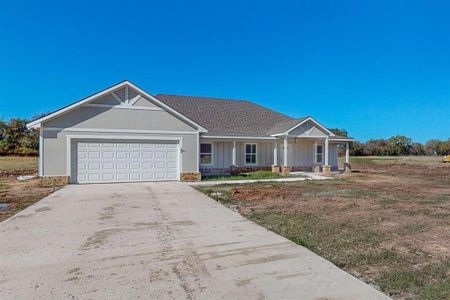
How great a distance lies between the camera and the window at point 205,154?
19.2m

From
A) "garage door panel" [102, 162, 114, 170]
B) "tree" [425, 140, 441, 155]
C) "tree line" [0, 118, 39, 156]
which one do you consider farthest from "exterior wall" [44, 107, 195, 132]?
"tree" [425, 140, 441, 155]

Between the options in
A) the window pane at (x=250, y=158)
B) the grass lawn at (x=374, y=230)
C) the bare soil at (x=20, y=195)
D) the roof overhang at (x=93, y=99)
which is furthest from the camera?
the window pane at (x=250, y=158)

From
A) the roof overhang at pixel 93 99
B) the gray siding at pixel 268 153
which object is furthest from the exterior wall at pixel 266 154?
the roof overhang at pixel 93 99

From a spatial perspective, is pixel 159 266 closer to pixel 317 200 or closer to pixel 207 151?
pixel 317 200

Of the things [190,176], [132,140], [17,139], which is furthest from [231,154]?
[17,139]

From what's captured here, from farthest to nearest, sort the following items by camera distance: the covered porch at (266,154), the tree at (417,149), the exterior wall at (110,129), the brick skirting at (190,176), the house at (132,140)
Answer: the tree at (417,149) → the covered porch at (266,154) → the brick skirting at (190,176) → the house at (132,140) → the exterior wall at (110,129)

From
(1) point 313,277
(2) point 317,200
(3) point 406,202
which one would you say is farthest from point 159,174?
(1) point 313,277

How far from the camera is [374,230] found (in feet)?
20.5

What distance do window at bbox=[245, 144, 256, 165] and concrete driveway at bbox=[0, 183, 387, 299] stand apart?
13.1 m

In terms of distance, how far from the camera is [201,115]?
21.4 m

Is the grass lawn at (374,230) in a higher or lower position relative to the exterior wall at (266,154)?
lower

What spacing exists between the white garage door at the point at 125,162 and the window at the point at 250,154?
6.46 m

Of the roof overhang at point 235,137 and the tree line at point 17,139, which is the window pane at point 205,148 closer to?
the roof overhang at point 235,137

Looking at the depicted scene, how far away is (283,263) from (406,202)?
24.6 feet
